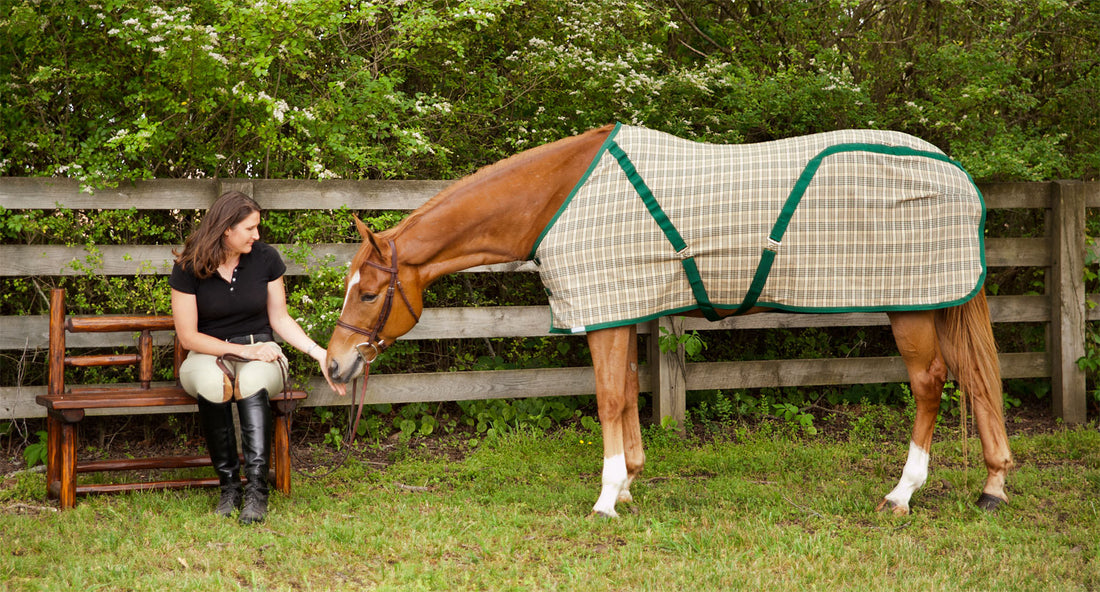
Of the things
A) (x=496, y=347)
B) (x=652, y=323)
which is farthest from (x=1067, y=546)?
(x=496, y=347)

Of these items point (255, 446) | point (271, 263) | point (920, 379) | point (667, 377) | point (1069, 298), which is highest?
point (271, 263)

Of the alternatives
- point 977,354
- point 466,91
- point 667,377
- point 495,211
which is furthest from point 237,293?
point 977,354

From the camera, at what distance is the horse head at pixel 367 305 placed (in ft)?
12.3

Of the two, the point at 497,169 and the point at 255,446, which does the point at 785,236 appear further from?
the point at 255,446

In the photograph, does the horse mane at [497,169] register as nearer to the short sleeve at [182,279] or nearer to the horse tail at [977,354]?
the short sleeve at [182,279]

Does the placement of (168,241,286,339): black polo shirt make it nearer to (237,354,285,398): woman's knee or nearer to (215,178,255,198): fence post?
(237,354,285,398): woman's knee

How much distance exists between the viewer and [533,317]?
5.15 m

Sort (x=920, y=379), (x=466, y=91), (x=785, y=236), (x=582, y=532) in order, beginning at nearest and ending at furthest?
1. (x=582, y=532)
2. (x=785, y=236)
3. (x=920, y=379)
4. (x=466, y=91)

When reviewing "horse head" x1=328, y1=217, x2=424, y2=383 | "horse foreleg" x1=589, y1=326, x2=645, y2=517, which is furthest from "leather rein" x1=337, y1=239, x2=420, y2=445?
"horse foreleg" x1=589, y1=326, x2=645, y2=517

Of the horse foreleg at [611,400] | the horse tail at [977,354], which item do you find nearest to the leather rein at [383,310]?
the horse foreleg at [611,400]

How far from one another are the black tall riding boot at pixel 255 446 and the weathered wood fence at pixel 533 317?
108cm

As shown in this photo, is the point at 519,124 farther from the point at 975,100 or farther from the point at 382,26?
the point at 975,100

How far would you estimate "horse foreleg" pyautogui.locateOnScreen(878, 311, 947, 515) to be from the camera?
145 inches

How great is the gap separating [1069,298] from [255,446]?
508 cm
